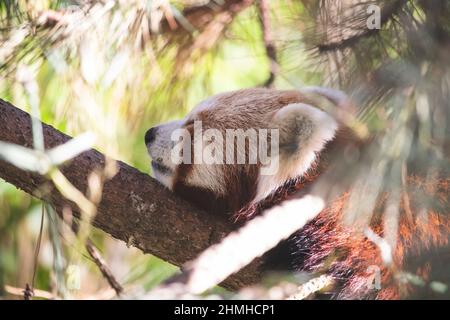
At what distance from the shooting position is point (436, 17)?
1363 millimetres

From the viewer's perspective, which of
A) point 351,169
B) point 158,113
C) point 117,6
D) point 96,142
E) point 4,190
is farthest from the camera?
point 4,190

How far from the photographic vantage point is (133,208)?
1.64 meters

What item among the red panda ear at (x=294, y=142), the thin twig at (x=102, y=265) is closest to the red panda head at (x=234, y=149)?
the red panda ear at (x=294, y=142)

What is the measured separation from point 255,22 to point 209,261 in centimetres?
140

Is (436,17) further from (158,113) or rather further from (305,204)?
(158,113)

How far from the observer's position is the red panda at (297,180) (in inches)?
58.0

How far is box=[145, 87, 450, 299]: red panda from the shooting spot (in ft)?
4.83

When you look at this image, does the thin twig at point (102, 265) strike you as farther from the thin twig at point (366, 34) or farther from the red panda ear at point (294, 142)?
the thin twig at point (366, 34)
